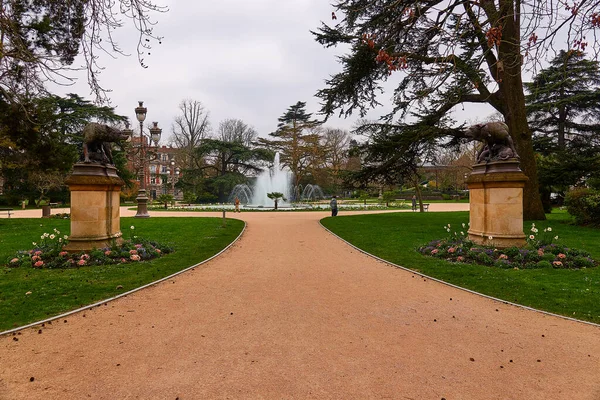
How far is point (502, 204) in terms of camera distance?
26.1ft

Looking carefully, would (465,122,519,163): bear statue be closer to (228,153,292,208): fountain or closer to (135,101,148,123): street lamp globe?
(135,101,148,123): street lamp globe

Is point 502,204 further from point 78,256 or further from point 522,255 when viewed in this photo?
point 78,256

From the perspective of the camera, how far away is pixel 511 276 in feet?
20.3

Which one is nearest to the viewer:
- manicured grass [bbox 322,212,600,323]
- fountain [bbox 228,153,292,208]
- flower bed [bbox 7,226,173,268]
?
manicured grass [bbox 322,212,600,323]

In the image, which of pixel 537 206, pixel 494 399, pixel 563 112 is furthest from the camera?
pixel 563 112

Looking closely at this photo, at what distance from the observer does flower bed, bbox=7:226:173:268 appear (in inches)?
280

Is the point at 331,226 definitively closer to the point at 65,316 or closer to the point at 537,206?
the point at 537,206

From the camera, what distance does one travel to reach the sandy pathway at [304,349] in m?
2.69

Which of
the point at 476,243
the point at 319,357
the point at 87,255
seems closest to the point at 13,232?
the point at 87,255

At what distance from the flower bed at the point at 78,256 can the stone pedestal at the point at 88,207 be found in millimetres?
314

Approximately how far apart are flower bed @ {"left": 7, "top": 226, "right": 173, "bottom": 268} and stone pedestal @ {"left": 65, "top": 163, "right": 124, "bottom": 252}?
1.03 ft

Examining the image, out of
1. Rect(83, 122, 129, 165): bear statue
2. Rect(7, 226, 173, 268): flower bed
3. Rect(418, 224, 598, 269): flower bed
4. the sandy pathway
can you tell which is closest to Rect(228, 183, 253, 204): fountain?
Rect(83, 122, 129, 165): bear statue

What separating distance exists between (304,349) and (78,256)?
21.3 feet

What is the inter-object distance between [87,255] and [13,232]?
834cm
